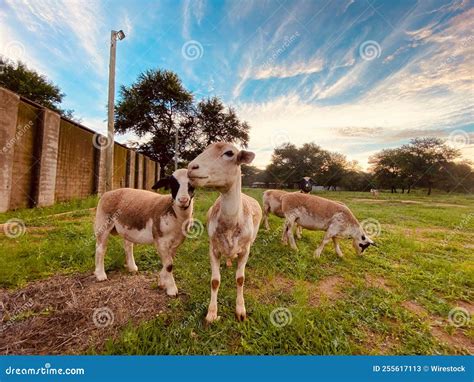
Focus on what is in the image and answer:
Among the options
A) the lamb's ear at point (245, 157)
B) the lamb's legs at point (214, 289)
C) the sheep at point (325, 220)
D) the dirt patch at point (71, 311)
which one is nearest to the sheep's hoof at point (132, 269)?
the dirt patch at point (71, 311)

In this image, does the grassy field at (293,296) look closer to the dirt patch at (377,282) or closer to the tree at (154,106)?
the dirt patch at (377,282)

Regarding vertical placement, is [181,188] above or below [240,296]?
above

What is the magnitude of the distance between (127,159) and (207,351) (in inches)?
768

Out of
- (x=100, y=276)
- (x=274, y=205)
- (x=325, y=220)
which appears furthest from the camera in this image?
(x=274, y=205)

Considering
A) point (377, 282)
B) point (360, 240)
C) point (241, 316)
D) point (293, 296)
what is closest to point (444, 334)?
point (377, 282)

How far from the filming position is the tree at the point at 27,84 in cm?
2488

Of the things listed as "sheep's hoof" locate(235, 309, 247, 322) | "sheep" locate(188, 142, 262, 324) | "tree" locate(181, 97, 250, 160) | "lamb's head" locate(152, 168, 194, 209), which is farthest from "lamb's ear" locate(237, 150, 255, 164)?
"tree" locate(181, 97, 250, 160)

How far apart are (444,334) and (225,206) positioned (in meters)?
3.50

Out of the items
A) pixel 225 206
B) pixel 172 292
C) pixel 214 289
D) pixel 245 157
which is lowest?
pixel 172 292

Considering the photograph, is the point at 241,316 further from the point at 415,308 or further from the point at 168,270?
the point at 415,308

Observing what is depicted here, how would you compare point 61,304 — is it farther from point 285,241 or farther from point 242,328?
point 285,241

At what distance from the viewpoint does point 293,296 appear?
3760mm

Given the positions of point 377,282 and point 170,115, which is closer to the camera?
point 377,282

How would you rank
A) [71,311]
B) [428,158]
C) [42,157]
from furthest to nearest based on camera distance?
[428,158]
[42,157]
[71,311]
